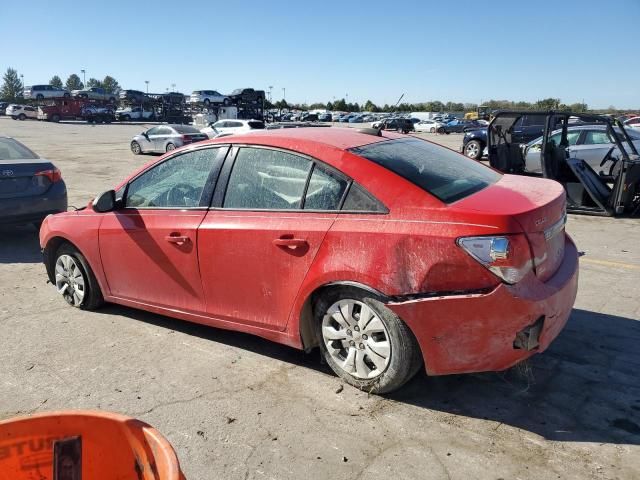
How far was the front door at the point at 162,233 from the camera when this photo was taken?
398cm

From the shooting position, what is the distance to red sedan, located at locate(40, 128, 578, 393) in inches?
116

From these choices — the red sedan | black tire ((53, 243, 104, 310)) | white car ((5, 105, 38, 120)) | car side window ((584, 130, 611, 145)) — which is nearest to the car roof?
the red sedan

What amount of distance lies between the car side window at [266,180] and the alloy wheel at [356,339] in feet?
2.45

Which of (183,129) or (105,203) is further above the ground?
(105,203)

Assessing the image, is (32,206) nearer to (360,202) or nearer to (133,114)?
(360,202)

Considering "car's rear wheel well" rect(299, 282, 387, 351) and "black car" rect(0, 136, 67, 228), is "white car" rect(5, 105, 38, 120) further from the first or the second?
"car's rear wheel well" rect(299, 282, 387, 351)

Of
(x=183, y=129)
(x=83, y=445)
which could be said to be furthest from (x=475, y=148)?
(x=83, y=445)

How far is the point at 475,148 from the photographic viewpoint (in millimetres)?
19781

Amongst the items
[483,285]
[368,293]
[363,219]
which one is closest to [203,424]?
[368,293]

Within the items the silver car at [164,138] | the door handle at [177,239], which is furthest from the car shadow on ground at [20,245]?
the silver car at [164,138]

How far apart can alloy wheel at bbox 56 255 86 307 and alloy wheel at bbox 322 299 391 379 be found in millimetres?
2623

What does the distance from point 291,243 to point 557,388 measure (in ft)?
6.19

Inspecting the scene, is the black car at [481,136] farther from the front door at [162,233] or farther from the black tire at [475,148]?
the front door at [162,233]

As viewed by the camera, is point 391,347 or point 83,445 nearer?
Result: point 83,445
